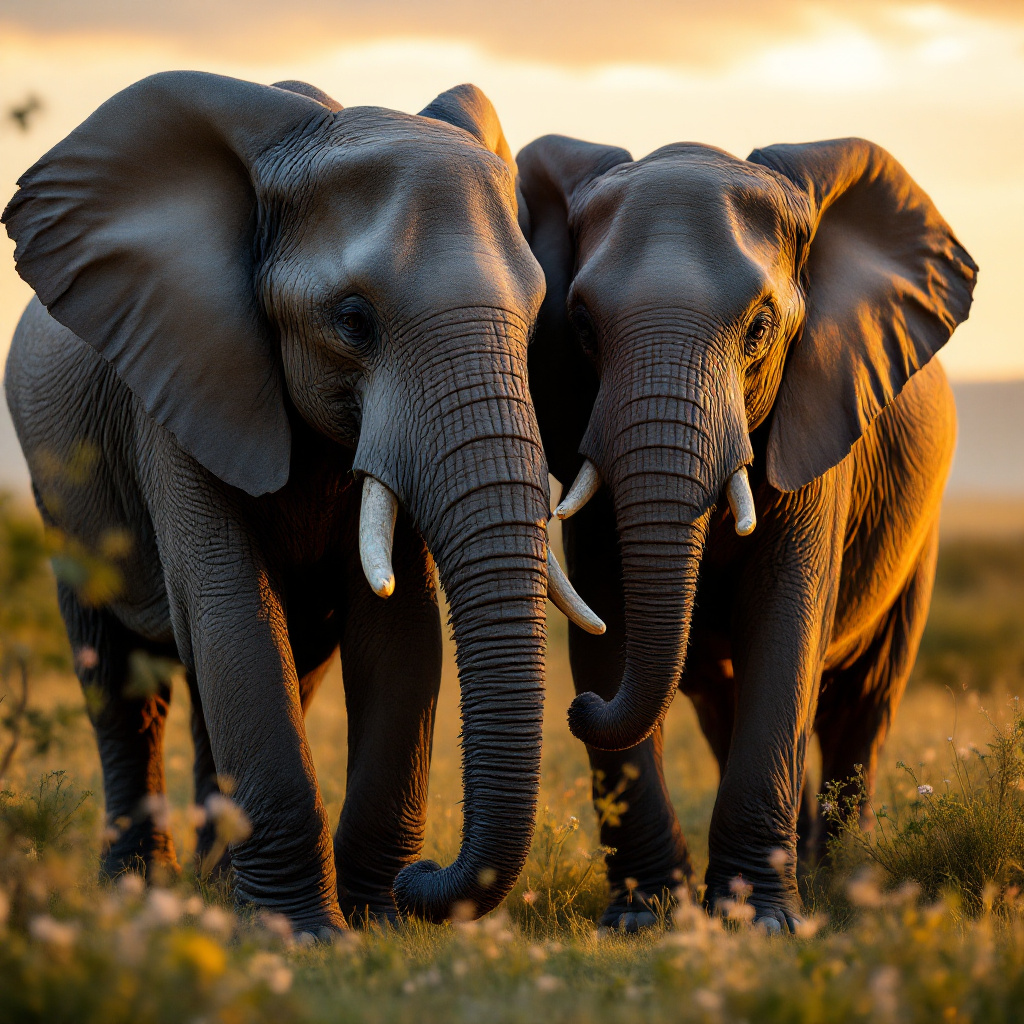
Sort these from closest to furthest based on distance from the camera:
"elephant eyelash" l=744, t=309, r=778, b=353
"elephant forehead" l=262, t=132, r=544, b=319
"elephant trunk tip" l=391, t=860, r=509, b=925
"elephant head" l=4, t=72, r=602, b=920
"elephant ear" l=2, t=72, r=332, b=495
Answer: "elephant trunk tip" l=391, t=860, r=509, b=925
"elephant head" l=4, t=72, r=602, b=920
"elephant forehead" l=262, t=132, r=544, b=319
"elephant ear" l=2, t=72, r=332, b=495
"elephant eyelash" l=744, t=309, r=778, b=353

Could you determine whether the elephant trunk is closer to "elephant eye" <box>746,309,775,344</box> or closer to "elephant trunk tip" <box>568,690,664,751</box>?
"elephant trunk tip" <box>568,690,664,751</box>

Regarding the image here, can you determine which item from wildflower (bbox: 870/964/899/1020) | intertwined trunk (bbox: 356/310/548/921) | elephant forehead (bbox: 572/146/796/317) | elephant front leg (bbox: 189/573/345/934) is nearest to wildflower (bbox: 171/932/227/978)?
wildflower (bbox: 870/964/899/1020)

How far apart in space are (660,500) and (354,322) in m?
1.26

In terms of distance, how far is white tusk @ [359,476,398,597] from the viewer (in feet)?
16.1

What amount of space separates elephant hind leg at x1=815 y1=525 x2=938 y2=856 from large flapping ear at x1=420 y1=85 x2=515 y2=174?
3.76 m

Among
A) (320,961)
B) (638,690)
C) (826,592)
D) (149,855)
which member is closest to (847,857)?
(826,592)

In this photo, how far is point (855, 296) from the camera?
6414 millimetres

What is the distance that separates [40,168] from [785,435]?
3121 mm

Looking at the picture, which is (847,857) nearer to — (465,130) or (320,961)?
(320,961)

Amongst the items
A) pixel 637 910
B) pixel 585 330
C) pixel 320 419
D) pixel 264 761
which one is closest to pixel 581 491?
pixel 585 330

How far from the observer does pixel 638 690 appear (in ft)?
17.7

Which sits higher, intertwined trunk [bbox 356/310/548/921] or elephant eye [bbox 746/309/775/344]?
elephant eye [bbox 746/309/775/344]

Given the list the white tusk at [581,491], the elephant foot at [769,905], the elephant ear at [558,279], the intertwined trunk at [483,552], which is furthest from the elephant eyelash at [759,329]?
the elephant foot at [769,905]

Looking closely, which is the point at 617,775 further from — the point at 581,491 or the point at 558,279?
the point at 558,279
